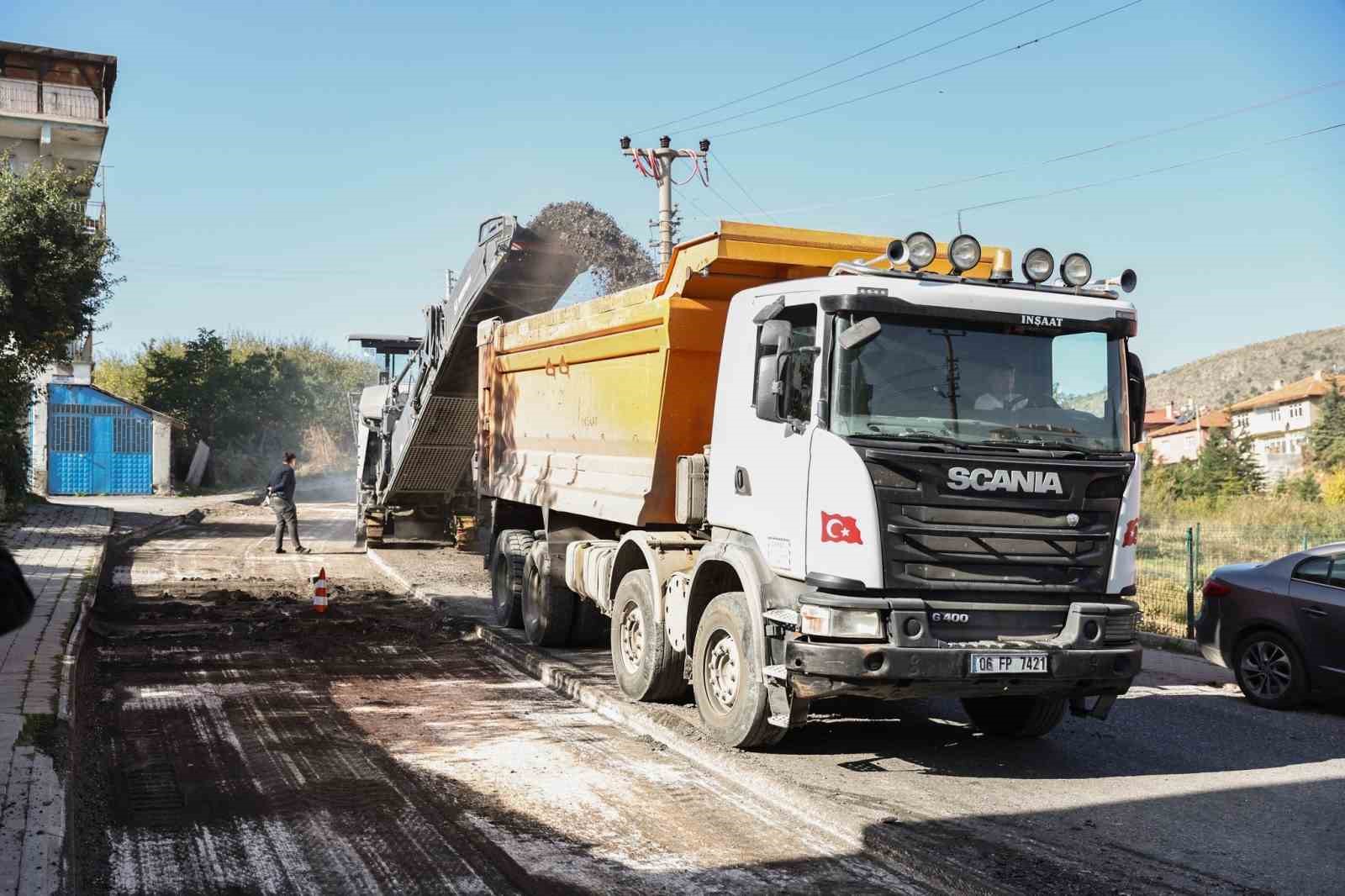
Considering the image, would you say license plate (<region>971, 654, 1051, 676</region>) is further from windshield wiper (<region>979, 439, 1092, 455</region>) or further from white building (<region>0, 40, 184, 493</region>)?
white building (<region>0, 40, 184, 493</region>)

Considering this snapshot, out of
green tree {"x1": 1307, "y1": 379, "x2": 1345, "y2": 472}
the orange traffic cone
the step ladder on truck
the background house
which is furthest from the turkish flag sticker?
the background house

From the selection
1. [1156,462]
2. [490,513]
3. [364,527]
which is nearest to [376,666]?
[490,513]

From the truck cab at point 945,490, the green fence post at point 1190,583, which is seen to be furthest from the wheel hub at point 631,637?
the green fence post at point 1190,583

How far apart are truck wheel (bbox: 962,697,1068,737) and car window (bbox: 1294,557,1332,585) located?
2.67 meters

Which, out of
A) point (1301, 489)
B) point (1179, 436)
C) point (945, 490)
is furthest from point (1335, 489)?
point (1179, 436)

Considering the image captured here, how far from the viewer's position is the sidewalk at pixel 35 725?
474 cm

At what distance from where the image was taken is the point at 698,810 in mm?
6008

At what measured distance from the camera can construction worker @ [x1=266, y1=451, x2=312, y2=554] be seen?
19938 mm

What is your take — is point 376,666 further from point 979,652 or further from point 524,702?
point 979,652

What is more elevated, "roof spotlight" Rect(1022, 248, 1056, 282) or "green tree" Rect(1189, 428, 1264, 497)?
"roof spotlight" Rect(1022, 248, 1056, 282)

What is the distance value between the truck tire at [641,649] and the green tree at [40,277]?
1633cm

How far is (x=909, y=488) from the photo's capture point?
6.26 metres

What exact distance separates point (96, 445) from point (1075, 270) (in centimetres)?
3520

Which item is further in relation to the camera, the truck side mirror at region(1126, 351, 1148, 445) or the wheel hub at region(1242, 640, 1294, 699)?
the wheel hub at region(1242, 640, 1294, 699)
